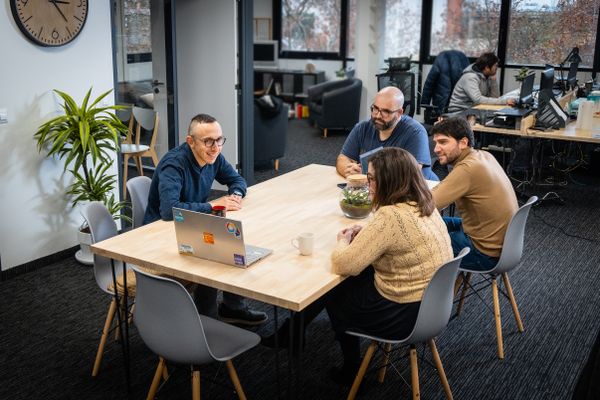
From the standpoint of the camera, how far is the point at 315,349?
12.0 ft

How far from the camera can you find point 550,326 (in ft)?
13.0

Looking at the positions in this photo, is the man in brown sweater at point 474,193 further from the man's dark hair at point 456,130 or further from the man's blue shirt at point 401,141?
the man's blue shirt at point 401,141

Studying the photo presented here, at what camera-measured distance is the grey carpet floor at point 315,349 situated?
3262 millimetres

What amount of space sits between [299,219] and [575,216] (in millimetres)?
3637

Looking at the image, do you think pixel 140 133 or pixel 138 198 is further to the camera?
pixel 140 133

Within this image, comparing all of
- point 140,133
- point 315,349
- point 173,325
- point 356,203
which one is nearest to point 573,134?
point 356,203

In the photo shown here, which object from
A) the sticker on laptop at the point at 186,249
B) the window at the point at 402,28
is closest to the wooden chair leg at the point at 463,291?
the sticker on laptop at the point at 186,249

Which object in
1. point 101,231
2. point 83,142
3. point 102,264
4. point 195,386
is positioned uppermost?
point 83,142

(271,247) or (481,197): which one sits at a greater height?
(481,197)

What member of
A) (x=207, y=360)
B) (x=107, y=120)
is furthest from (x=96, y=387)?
(x=107, y=120)

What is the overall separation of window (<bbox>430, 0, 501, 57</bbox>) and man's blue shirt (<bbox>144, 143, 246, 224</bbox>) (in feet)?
24.6

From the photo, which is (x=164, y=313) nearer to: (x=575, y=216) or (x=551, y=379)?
(x=551, y=379)

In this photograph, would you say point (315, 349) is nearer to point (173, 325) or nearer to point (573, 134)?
point (173, 325)

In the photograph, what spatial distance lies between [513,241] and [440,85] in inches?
190
